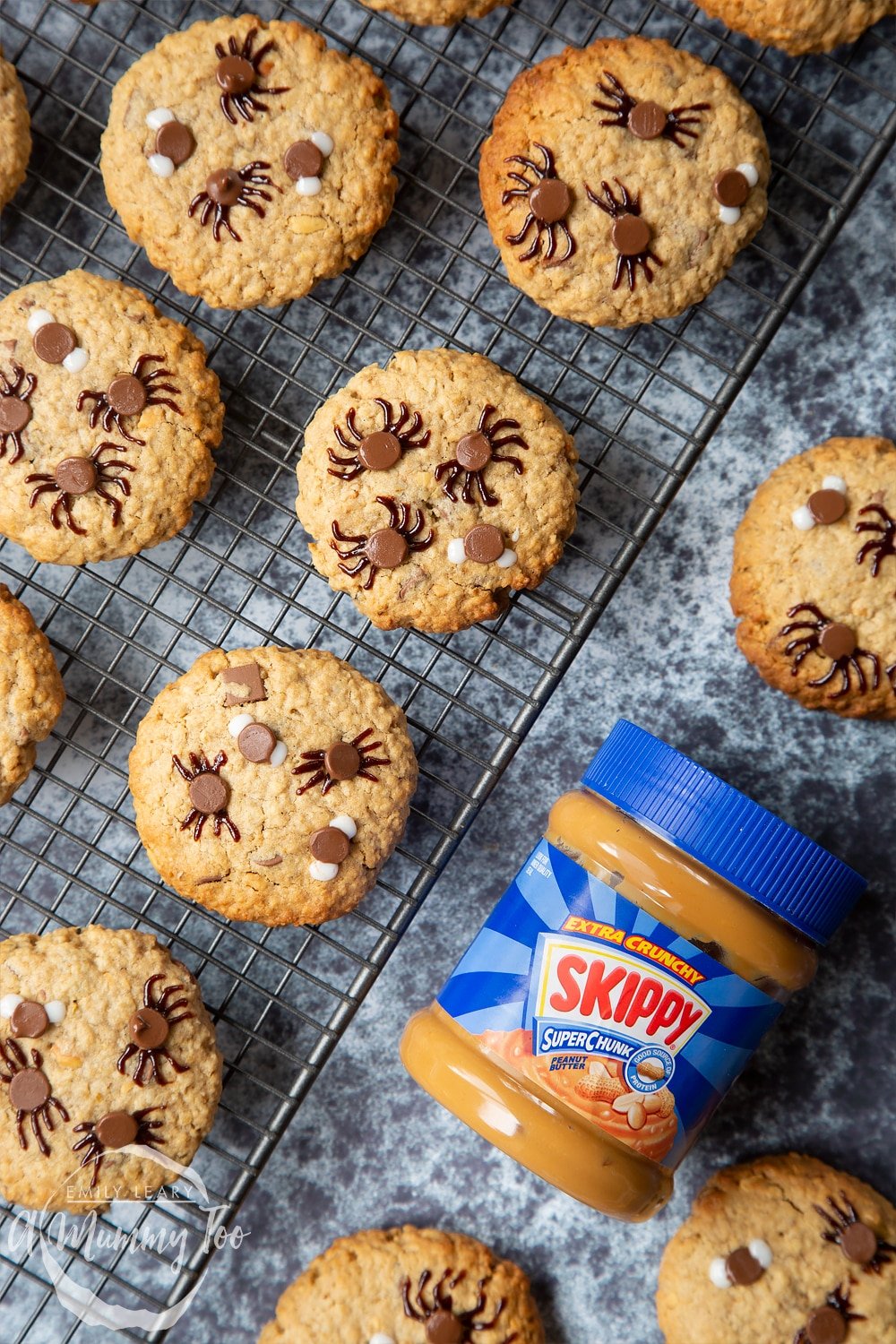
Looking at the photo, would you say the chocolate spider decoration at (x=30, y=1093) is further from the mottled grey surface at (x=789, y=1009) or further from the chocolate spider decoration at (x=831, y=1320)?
the chocolate spider decoration at (x=831, y=1320)

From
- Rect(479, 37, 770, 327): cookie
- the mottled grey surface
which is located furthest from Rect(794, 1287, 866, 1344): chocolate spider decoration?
Rect(479, 37, 770, 327): cookie

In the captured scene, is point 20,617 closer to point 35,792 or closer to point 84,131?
point 35,792

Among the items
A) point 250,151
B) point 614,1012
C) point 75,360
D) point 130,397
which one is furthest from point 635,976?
point 250,151

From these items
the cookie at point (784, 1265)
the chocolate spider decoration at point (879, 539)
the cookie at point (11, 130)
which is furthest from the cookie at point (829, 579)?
the cookie at point (11, 130)

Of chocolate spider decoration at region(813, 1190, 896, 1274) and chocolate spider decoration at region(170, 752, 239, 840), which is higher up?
chocolate spider decoration at region(170, 752, 239, 840)

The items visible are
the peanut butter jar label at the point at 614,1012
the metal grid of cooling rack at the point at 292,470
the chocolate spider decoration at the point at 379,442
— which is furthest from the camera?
the metal grid of cooling rack at the point at 292,470

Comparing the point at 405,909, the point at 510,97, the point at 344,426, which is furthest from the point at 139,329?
the point at 405,909

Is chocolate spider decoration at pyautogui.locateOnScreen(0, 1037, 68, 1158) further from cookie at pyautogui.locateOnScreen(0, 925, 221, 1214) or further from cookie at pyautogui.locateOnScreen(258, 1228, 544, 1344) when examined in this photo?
→ cookie at pyautogui.locateOnScreen(258, 1228, 544, 1344)
